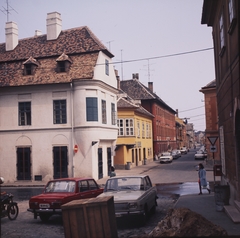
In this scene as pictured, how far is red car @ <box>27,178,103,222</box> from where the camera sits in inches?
496

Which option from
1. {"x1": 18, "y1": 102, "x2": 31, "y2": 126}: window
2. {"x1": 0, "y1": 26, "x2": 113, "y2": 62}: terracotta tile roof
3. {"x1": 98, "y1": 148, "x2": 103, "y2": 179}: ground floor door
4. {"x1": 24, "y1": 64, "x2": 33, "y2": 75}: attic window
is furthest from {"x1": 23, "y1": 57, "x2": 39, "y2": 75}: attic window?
{"x1": 98, "y1": 148, "x2": 103, "y2": 179}: ground floor door

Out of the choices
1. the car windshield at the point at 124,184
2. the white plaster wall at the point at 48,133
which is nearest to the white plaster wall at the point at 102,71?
the white plaster wall at the point at 48,133

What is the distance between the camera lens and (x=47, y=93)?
30125 mm

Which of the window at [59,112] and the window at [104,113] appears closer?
the window at [59,112]

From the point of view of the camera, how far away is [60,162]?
29562 millimetres

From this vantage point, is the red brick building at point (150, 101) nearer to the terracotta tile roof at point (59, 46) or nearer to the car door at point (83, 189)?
the terracotta tile roof at point (59, 46)

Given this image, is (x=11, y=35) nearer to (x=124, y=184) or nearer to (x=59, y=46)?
(x=59, y=46)

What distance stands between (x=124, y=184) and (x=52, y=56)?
20842 mm

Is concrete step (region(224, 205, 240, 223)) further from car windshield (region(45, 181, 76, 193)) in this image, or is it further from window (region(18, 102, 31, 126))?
window (region(18, 102, 31, 126))

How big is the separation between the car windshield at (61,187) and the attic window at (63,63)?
1751 centimetres

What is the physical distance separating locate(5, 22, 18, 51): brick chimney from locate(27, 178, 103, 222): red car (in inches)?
946

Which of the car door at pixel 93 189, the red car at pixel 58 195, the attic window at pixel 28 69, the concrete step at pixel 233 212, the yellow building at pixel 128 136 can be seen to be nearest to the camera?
the concrete step at pixel 233 212

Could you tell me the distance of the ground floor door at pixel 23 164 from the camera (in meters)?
30.4

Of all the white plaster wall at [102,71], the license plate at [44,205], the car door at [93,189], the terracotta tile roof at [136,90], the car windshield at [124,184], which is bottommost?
the license plate at [44,205]
